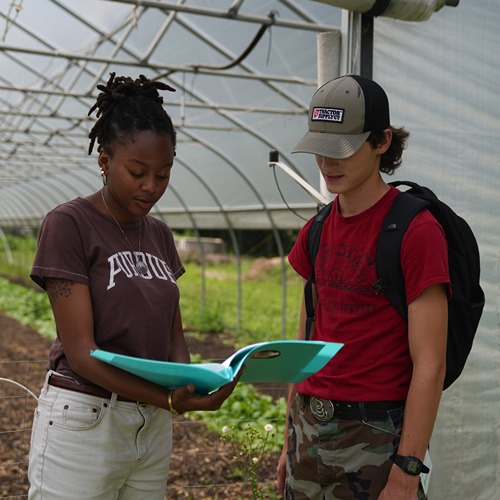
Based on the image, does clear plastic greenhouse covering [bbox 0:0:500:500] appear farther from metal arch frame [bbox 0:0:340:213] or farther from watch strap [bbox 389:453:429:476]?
watch strap [bbox 389:453:429:476]

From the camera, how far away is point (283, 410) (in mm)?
4410

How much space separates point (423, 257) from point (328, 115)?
43cm

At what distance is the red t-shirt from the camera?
1.56 metres

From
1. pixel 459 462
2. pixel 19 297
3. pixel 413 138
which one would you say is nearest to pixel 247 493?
pixel 459 462

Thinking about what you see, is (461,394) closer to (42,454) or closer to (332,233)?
(332,233)

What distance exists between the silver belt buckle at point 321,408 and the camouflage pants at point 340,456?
0.01m

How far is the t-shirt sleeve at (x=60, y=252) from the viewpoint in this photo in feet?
5.10

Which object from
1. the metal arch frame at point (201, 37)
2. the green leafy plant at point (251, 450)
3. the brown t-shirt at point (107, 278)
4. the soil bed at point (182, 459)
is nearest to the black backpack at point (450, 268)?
the brown t-shirt at point (107, 278)

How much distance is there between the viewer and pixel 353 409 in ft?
5.44

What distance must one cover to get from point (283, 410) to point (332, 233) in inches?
112

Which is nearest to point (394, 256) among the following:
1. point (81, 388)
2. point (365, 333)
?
point (365, 333)

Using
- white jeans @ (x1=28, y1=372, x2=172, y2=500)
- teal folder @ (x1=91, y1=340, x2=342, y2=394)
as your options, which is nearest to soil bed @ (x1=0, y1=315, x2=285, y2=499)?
white jeans @ (x1=28, y1=372, x2=172, y2=500)

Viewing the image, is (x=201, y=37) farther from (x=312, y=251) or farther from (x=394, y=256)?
(x=394, y=256)

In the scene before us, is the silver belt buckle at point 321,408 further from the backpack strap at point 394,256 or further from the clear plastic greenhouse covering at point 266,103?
the clear plastic greenhouse covering at point 266,103
